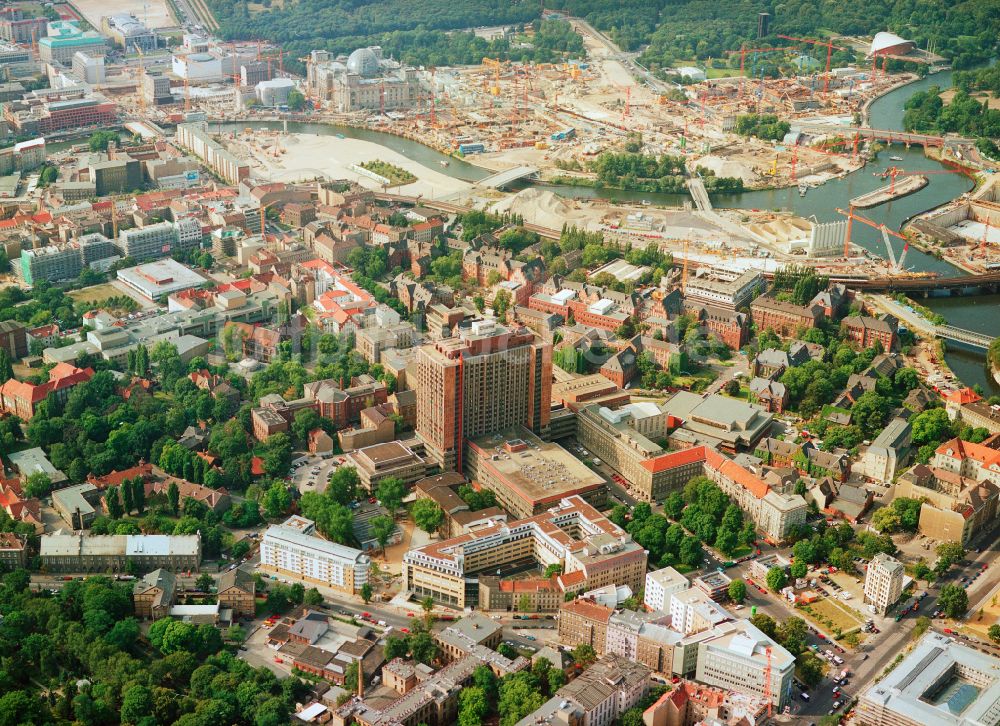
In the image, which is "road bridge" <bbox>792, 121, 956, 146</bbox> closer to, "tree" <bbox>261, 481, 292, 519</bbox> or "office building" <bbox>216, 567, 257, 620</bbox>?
"tree" <bbox>261, 481, 292, 519</bbox>

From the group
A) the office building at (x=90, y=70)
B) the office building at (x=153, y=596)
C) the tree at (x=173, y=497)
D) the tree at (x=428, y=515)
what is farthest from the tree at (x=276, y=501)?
the office building at (x=90, y=70)

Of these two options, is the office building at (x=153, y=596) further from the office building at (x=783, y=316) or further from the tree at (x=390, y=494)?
the office building at (x=783, y=316)

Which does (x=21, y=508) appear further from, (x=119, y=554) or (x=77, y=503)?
(x=119, y=554)

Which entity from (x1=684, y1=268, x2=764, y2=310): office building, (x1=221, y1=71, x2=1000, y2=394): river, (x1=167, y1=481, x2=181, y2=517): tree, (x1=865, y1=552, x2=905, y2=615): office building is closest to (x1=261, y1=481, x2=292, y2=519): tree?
(x1=167, y1=481, x2=181, y2=517): tree

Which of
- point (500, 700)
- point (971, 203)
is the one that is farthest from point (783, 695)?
point (971, 203)

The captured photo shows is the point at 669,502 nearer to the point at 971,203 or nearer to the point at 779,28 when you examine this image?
the point at 971,203

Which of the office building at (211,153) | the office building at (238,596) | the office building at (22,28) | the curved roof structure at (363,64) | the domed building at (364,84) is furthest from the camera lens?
the office building at (22,28)
